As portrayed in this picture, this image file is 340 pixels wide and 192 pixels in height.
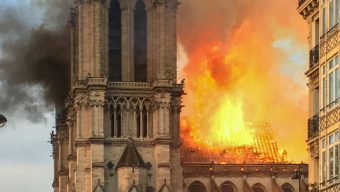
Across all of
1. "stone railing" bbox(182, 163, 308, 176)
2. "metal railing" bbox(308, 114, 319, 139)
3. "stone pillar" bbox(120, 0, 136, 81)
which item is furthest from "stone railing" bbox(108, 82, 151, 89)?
"metal railing" bbox(308, 114, 319, 139)

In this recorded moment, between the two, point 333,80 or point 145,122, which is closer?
point 333,80

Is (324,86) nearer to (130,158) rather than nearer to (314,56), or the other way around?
(314,56)

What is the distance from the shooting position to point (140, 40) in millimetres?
136500

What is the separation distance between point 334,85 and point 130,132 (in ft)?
275

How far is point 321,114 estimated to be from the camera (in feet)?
168

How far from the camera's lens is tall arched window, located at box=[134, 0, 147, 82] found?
13600cm

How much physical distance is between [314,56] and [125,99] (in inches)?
3130

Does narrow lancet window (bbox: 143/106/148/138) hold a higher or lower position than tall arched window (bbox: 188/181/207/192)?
higher

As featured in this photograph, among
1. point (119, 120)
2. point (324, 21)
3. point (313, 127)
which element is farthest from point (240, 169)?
point (324, 21)

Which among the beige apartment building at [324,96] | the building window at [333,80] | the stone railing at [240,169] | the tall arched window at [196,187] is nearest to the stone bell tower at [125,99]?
the tall arched window at [196,187]

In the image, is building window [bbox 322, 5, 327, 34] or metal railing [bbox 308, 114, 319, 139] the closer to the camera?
building window [bbox 322, 5, 327, 34]

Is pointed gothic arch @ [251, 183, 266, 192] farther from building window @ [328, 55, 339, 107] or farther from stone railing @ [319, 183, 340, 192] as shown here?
building window @ [328, 55, 339, 107]

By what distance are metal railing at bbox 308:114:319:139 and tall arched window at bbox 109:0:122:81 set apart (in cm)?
8155

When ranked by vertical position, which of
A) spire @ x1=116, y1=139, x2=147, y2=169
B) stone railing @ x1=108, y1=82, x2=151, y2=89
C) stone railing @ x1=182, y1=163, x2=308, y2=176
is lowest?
spire @ x1=116, y1=139, x2=147, y2=169
